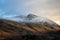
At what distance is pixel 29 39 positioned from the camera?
441 feet

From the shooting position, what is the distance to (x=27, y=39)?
445ft

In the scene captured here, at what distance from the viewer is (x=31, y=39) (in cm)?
13550

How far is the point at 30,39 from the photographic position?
134250 millimetres

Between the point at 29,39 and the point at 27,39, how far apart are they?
6.95ft

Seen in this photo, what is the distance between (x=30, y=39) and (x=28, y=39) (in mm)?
2188

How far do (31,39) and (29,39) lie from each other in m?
1.97

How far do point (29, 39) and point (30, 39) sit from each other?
0.88 m

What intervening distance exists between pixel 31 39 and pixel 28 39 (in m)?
2.55

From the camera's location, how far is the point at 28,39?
5340 inches
